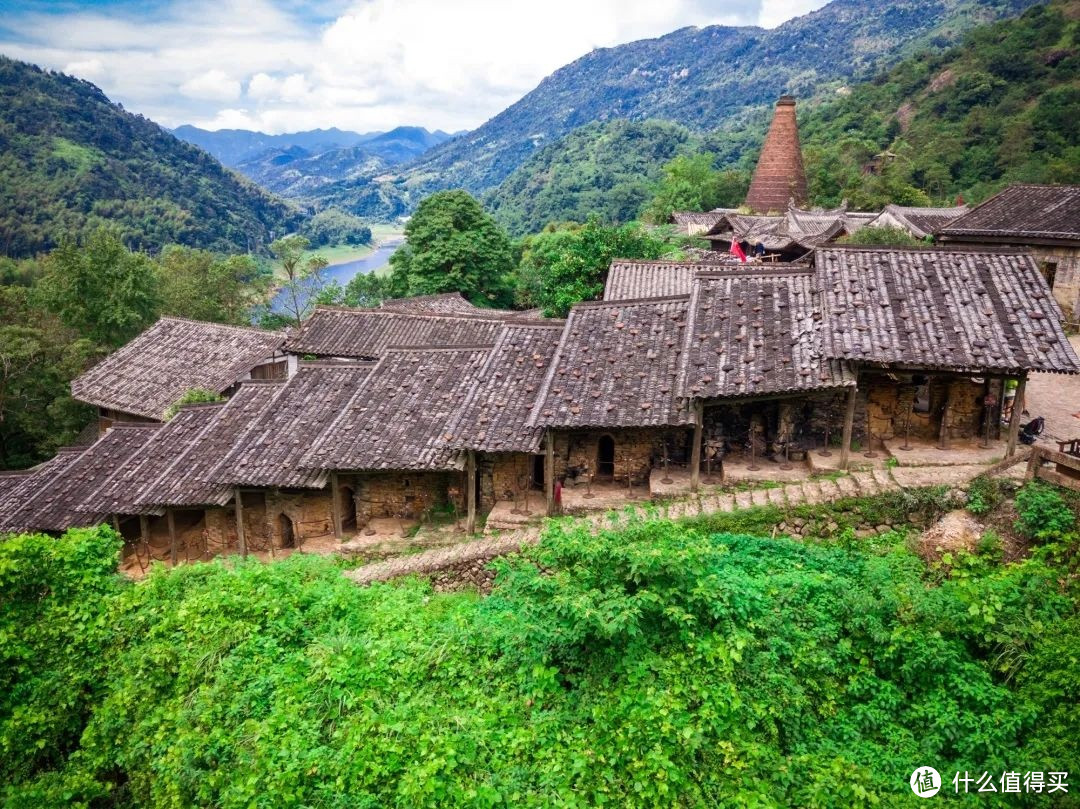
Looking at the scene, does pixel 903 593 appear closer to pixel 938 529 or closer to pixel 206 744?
pixel 938 529

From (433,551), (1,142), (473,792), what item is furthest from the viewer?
(1,142)

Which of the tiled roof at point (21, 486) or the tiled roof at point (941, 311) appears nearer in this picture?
the tiled roof at point (941, 311)

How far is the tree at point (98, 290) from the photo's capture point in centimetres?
3606

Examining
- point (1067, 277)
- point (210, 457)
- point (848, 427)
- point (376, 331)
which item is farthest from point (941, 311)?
point (376, 331)

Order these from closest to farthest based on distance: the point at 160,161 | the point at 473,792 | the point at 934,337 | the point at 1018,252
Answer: the point at 473,792 < the point at 934,337 < the point at 1018,252 < the point at 160,161

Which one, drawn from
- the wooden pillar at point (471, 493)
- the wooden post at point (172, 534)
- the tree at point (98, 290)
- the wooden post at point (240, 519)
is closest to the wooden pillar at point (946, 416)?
the wooden pillar at point (471, 493)

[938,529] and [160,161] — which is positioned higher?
[160,161]

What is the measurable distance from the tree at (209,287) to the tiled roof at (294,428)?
28.6 m

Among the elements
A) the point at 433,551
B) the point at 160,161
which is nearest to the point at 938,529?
the point at 433,551

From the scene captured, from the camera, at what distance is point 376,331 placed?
27875mm

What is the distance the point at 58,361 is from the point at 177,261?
1770 centimetres

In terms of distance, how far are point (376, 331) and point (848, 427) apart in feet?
64.3

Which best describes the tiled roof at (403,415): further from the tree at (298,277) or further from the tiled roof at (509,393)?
the tree at (298,277)

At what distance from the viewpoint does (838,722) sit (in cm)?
849
